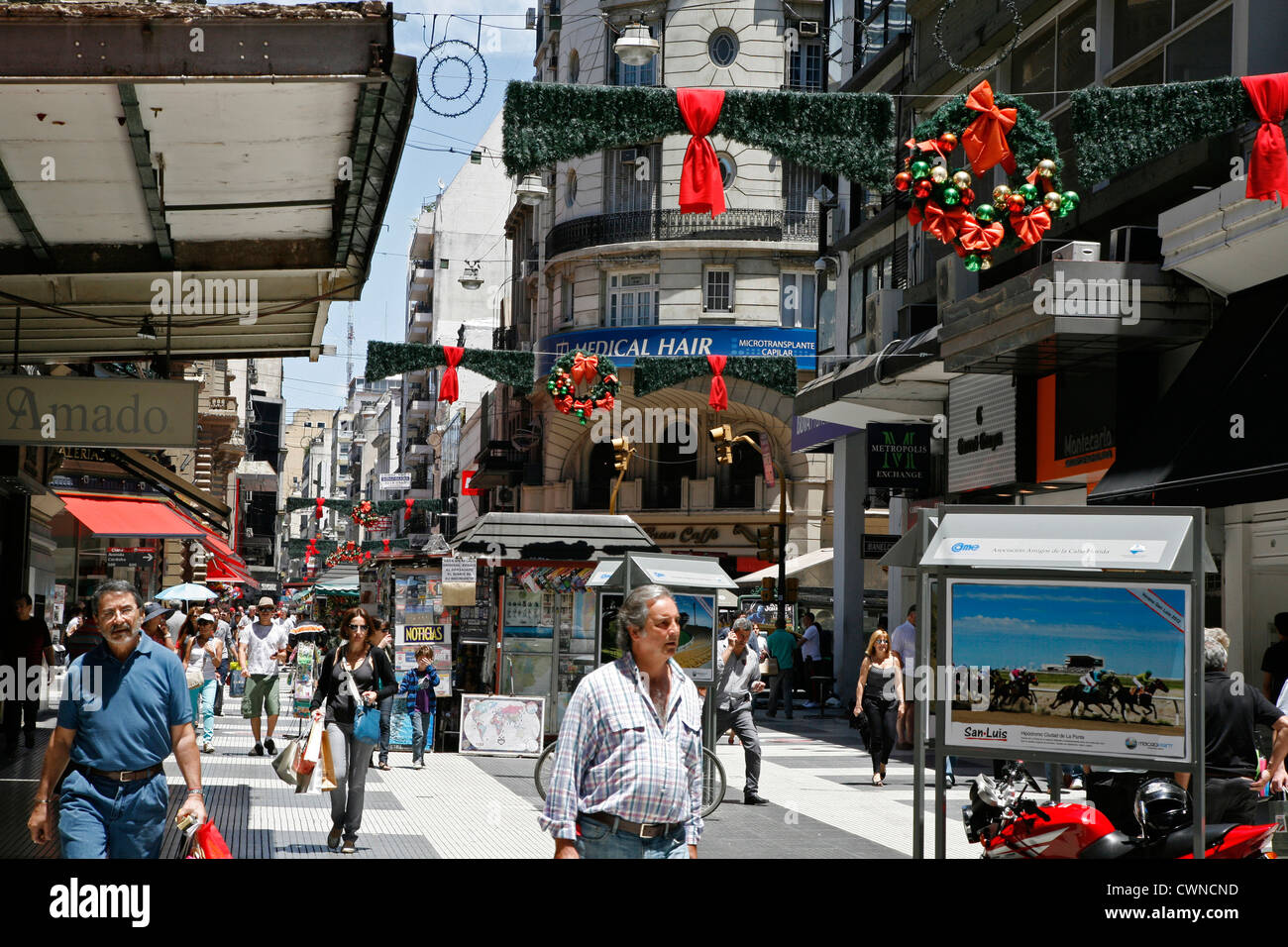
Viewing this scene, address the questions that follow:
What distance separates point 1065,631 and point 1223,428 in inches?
254

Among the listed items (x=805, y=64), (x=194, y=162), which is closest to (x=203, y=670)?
(x=194, y=162)

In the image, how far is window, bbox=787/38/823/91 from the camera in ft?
161

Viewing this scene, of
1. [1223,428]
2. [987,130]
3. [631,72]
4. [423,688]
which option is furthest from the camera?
[631,72]

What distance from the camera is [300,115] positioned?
8.00 meters

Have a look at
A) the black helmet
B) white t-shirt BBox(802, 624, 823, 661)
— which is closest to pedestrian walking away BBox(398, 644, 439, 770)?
the black helmet

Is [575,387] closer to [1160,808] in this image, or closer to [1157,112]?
[1157,112]

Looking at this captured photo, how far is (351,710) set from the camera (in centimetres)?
1125

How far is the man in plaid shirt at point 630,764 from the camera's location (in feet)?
18.6

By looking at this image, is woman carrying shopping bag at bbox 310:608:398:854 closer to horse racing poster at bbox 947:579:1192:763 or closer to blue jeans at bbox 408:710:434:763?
horse racing poster at bbox 947:579:1192:763

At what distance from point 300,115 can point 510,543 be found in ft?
40.3

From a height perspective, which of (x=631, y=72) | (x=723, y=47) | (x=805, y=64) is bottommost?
(x=631, y=72)

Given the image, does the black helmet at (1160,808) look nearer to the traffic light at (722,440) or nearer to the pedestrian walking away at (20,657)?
the pedestrian walking away at (20,657)
